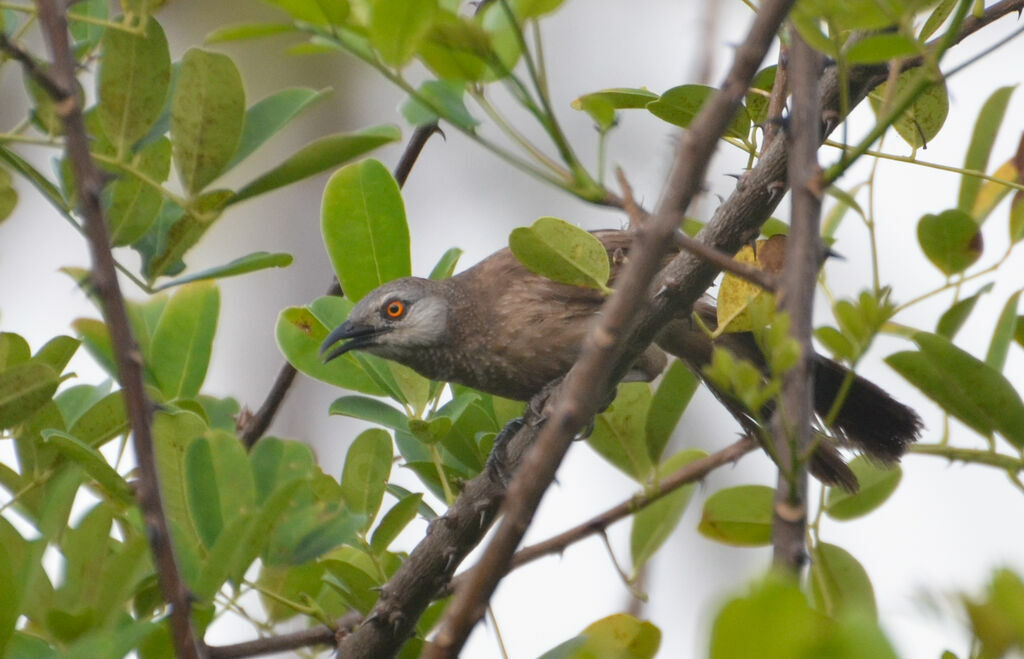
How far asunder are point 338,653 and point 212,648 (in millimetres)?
320

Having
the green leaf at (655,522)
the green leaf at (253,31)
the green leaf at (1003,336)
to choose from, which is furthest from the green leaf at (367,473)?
the green leaf at (1003,336)

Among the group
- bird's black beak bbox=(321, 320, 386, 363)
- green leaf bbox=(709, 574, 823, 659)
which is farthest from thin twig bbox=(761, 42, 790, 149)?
green leaf bbox=(709, 574, 823, 659)

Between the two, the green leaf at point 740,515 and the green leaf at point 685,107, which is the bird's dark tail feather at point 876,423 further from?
the green leaf at point 685,107

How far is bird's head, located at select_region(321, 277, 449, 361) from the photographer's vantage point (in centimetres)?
382

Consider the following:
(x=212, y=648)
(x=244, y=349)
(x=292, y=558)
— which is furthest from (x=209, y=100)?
(x=244, y=349)

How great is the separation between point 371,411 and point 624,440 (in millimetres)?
627

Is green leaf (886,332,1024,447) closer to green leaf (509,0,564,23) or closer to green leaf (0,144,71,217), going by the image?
green leaf (509,0,564,23)

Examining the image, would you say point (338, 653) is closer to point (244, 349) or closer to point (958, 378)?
point (958, 378)

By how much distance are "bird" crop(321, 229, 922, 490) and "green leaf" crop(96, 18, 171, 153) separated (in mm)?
1643

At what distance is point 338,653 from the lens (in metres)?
2.28

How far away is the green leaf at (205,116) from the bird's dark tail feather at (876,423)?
1698mm

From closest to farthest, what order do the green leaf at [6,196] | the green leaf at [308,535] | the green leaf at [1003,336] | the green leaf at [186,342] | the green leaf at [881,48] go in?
the green leaf at [881,48] < the green leaf at [308,535] < the green leaf at [1003,336] < the green leaf at [6,196] < the green leaf at [186,342]

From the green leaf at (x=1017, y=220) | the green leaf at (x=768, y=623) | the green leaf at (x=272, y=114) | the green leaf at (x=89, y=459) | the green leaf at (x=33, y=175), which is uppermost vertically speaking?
the green leaf at (x=272, y=114)

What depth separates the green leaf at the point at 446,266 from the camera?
121 inches
